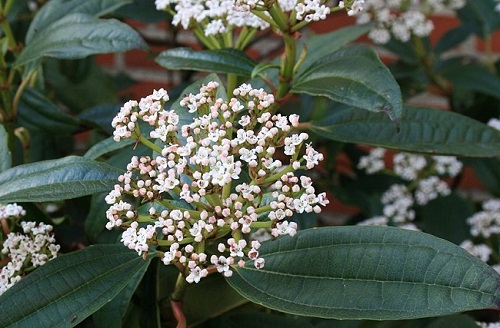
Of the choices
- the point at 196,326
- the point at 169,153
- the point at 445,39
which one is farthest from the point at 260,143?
the point at 445,39

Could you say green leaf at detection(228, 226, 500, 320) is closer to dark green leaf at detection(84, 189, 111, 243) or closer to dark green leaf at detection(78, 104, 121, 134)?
dark green leaf at detection(84, 189, 111, 243)

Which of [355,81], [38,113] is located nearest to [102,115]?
[38,113]

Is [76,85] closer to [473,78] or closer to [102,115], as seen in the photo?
[102,115]

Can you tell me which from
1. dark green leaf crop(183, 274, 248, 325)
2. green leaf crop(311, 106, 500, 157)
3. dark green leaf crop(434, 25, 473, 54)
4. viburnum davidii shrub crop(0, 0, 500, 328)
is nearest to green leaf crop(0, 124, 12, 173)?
viburnum davidii shrub crop(0, 0, 500, 328)

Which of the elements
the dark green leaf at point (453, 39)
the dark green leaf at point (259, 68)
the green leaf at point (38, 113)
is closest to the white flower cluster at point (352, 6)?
the dark green leaf at point (259, 68)

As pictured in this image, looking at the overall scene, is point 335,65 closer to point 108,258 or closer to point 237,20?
point 237,20

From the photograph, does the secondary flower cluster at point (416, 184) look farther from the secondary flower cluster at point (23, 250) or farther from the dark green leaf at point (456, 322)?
the secondary flower cluster at point (23, 250)
